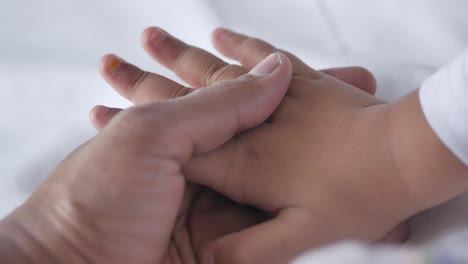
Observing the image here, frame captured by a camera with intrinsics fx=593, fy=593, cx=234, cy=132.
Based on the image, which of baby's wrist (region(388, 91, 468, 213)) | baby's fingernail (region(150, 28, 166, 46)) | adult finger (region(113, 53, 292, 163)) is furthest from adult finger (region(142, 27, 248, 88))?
baby's wrist (region(388, 91, 468, 213))

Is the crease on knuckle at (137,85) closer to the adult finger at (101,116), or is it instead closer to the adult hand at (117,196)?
the adult finger at (101,116)

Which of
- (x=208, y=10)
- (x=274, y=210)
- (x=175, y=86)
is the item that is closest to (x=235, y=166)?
(x=274, y=210)

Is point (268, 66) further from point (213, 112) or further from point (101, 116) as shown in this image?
point (101, 116)

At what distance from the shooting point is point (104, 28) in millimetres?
1001

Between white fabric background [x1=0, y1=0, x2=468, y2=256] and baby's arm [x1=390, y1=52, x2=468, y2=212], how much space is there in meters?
0.24

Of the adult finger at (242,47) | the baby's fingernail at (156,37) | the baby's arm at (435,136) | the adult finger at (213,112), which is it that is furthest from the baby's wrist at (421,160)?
the baby's fingernail at (156,37)

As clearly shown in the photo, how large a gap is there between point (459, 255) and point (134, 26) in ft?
2.36

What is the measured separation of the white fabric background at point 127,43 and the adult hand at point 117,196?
0.25 m

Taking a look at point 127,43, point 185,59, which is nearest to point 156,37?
point 185,59

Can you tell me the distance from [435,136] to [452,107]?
0.03 metres

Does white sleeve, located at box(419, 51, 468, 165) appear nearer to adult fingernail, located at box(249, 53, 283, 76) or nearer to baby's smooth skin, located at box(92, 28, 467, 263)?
baby's smooth skin, located at box(92, 28, 467, 263)

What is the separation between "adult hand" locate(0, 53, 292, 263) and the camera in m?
0.53

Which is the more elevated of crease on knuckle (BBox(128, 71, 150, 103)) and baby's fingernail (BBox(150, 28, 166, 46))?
baby's fingernail (BBox(150, 28, 166, 46))

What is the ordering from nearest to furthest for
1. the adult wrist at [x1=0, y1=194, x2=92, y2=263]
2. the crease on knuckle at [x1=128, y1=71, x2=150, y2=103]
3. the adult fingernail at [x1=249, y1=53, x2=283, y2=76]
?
1. the adult wrist at [x1=0, y1=194, x2=92, y2=263]
2. the adult fingernail at [x1=249, y1=53, x2=283, y2=76]
3. the crease on knuckle at [x1=128, y1=71, x2=150, y2=103]
